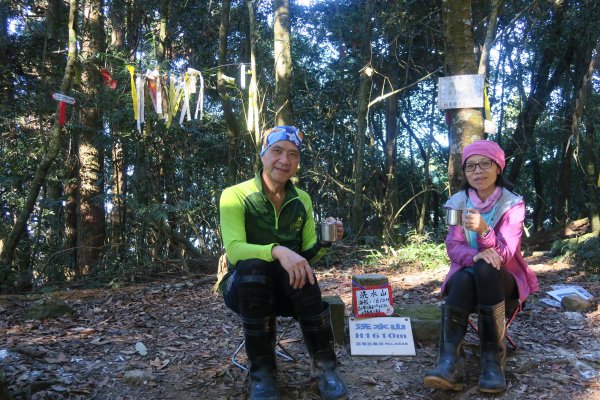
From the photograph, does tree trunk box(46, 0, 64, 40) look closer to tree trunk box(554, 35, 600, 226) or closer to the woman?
the woman

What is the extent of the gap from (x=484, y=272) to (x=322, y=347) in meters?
0.93

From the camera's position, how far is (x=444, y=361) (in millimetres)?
2418

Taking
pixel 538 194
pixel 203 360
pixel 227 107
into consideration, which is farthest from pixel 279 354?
pixel 538 194

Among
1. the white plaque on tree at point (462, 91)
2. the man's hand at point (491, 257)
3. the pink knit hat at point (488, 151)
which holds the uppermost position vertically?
the white plaque on tree at point (462, 91)

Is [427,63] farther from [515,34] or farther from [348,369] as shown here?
[348,369]

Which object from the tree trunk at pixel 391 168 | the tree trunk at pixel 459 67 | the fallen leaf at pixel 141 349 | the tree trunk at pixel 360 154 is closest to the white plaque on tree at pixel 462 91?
the tree trunk at pixel 459 67

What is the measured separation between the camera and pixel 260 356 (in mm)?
2340

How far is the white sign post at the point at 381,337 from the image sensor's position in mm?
2951

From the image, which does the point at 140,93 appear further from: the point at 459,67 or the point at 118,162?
the point at 459,67

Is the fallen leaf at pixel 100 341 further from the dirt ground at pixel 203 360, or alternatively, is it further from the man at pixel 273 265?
the man at pixel 273 265

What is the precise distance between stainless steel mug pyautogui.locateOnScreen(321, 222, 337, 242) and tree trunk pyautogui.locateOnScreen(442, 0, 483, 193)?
2.01 meters

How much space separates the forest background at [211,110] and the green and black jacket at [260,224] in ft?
6.49

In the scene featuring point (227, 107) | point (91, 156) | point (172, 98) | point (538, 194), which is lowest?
point (538, 194)

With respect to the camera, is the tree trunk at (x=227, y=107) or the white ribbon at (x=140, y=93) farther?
the tree trunk at (x=227, y=107)
